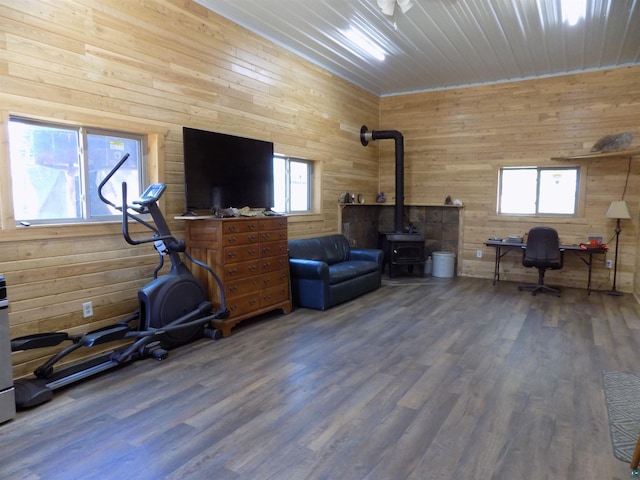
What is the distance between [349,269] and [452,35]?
3.16m

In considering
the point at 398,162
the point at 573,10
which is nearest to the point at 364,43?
the point at 573,10

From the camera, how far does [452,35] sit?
4.93 metres

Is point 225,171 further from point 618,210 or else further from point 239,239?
point 618,210

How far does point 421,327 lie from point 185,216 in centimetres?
268

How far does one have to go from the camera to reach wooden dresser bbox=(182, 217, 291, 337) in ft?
13.0

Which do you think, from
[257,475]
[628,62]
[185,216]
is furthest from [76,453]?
[628,62]

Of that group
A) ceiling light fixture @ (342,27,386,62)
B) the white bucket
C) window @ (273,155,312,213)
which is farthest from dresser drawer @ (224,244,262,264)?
the white bucket

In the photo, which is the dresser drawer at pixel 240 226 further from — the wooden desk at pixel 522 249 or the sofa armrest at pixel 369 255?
the wooden desk at pixel 522 249

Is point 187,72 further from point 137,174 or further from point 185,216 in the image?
point 185,216

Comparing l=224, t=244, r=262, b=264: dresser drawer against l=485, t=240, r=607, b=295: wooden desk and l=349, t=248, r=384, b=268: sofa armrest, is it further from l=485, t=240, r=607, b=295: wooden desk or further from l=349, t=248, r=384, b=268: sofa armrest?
l=485, t=240, r=607, b=295: wooden desk

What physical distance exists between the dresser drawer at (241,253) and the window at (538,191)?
4638mm

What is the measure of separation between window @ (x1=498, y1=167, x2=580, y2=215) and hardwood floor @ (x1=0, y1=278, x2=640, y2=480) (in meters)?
2.67

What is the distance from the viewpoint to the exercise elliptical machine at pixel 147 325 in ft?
9.34

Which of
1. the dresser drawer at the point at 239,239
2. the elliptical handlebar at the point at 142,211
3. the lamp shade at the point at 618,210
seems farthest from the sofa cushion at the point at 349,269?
the lamp shade at the point at 618,210
